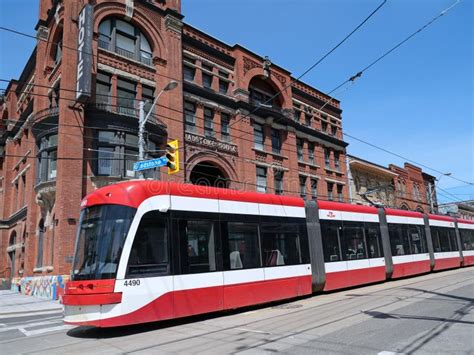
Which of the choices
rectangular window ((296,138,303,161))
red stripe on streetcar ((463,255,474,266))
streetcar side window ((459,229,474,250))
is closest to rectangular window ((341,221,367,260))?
streetcar side window ((459,229,474,250))

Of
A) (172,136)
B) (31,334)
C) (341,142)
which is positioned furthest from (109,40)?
(341,142)

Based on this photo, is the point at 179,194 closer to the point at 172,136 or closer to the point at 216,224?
the point at 216,224

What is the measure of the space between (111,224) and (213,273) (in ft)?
9.38

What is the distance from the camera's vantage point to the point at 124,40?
22.6 meters

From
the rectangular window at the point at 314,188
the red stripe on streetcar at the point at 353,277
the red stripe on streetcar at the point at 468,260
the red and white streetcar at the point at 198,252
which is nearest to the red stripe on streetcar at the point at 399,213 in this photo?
the red stripe on streetcar at the point at 353,277

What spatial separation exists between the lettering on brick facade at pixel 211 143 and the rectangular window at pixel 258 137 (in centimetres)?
254

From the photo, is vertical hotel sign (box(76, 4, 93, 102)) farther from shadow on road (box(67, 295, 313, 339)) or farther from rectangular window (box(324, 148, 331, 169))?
rectangular window (box(324, 148, 331, 169))

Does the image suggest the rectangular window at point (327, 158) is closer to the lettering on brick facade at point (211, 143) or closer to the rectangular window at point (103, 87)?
the lettering on brick facade at point (211, 143)

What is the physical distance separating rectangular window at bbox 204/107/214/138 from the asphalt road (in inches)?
641

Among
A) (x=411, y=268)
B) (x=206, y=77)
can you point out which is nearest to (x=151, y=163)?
(x=411, y=268)

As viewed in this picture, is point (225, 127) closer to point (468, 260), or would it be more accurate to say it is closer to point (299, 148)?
point (299, 148)

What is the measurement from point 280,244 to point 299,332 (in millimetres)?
4406

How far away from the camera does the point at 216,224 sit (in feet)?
33.0

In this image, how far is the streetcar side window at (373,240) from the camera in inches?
606
